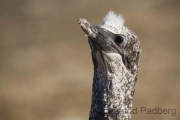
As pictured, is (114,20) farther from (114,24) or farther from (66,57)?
(66,57)

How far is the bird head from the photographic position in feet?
18.1

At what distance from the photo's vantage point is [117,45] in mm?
5590

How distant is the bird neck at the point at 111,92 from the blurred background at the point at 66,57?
7.67 metres

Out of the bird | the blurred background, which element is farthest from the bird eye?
the blurred background

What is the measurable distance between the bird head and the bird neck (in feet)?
0.26

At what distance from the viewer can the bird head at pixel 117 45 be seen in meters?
5.52

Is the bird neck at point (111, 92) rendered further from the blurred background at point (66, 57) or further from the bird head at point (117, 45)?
the blurred background at point (66, 57)

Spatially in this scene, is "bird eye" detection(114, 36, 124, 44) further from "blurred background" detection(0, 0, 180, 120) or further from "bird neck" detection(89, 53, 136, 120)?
"blurred background" detection(0, 0, 180, 120)

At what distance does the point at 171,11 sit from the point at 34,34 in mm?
4390

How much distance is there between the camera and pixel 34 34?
19078 millimetres

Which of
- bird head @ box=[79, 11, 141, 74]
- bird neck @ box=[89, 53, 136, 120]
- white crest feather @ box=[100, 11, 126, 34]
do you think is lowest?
bird neck @ box=[89, 53, 136, 120]

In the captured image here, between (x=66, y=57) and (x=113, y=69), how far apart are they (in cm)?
1174

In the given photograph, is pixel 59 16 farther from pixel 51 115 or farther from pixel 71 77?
pixel 51 115

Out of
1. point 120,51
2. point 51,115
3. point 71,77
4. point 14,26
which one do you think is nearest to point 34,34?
point 14,26
